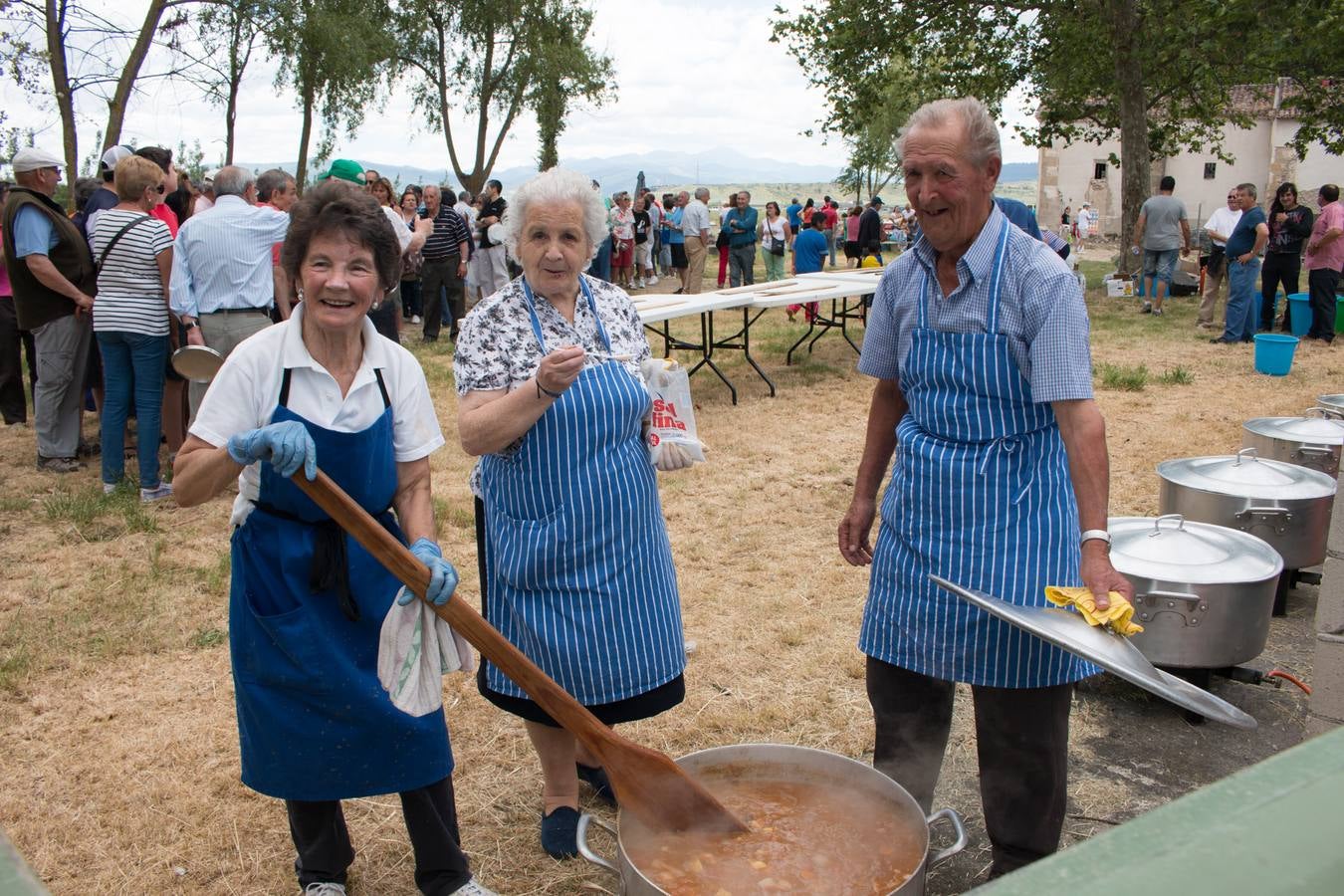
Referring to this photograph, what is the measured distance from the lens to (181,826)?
2971 millimetres

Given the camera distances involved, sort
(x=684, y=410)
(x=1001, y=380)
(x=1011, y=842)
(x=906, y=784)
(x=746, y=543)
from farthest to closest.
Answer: (x=746, y=543) → (x=684, y=410) → (x=906, y=784) → (x=1011, y=842) → (x=1001, y=380)

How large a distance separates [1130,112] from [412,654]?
17.8 m

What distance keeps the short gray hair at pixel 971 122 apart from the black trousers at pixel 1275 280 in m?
11.2

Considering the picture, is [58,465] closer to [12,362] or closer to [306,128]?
[12,362]

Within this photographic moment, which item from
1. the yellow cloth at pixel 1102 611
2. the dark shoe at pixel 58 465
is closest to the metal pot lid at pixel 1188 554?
the yellow cloth at pixel 1102 611

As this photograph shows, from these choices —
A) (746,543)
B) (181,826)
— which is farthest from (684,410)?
(746,543)

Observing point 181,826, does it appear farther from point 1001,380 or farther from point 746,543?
point 746,543

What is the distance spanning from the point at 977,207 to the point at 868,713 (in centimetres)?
199

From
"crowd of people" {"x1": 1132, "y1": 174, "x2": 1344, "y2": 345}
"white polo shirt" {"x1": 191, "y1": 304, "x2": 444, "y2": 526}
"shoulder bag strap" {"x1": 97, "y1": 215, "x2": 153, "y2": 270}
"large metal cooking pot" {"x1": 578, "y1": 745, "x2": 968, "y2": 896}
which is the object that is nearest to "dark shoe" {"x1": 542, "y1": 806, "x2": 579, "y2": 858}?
"large metal cooking pot" {"x1": 578, "y1": 745, "x2": 968, "y2": 896}

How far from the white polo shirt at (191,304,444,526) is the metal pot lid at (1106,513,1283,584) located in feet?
7.86

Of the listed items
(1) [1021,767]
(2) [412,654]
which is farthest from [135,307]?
(1) [1021,767]

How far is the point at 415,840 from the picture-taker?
242 centimetres

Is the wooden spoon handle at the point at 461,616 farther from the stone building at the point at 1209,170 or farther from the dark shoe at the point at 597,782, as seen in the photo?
the stone building at the point at 1209,170

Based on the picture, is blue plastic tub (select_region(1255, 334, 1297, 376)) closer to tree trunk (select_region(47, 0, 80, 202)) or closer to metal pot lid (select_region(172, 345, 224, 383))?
metal pot lid (select_region(172, 345, 224, 383))
